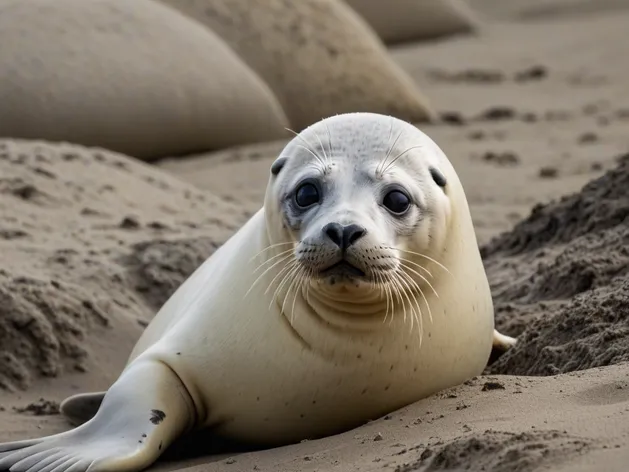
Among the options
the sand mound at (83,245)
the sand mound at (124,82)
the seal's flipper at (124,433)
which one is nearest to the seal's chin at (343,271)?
the seal's flipper at (124,433)

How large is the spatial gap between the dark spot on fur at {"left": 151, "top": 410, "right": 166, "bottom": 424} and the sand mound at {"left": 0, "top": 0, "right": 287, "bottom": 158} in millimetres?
3996

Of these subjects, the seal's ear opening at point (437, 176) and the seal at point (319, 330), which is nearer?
the seal at point (319, 330)

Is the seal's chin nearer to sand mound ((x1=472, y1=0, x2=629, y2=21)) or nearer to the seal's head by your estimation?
the seal's head

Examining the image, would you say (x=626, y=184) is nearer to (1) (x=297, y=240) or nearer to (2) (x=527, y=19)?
(1) (x=297, y=240)

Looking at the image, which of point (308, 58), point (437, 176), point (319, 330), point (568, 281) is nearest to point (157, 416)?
point (319, 330)

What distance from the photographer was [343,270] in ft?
11.4

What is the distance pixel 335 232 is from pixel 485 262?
2315mm

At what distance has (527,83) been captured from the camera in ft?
37.1

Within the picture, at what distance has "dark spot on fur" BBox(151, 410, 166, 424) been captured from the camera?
3.84 metres

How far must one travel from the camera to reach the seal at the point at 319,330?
145 inches

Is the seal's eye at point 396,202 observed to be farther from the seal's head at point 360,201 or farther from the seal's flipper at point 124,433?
the seal's flipper at point 124,433

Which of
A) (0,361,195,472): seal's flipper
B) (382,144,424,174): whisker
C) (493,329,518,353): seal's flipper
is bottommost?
(0,361,195,472): seal's flipper

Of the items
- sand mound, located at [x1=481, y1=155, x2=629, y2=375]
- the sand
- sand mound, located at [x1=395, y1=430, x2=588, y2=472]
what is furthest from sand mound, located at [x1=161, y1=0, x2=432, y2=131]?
sand mound, located at [x1=395, y1=430, x2=588, y2=472]

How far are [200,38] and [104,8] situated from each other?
1.95 feet
